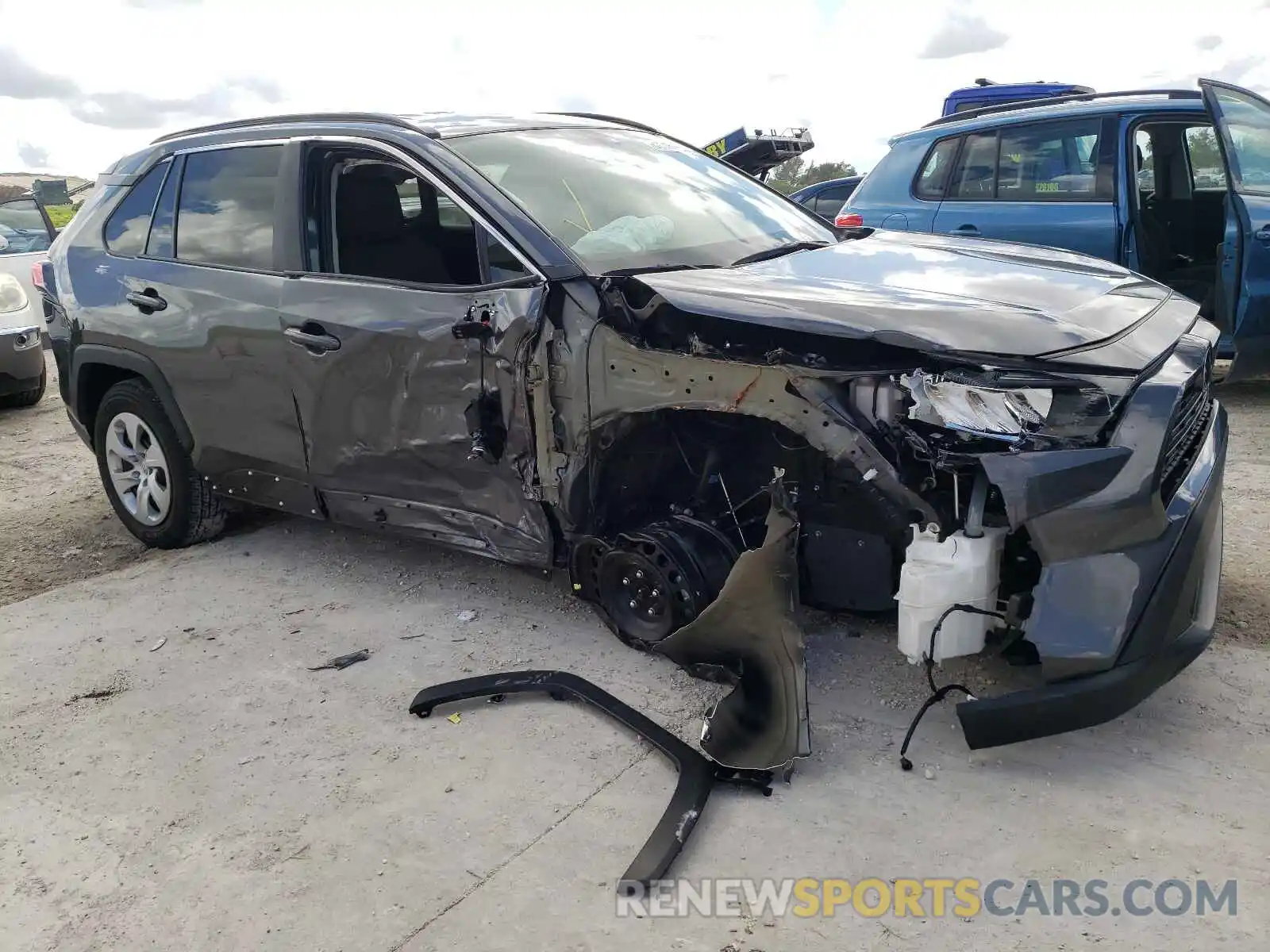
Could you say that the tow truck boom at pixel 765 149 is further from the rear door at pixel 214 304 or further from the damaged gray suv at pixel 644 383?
the rear door at pixel 214 304

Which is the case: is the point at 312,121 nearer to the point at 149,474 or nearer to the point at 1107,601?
the point at 149,474

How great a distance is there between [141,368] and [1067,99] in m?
5.70

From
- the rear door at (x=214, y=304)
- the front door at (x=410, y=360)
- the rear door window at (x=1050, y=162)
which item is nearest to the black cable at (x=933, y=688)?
the front door at (x=410, y=360)

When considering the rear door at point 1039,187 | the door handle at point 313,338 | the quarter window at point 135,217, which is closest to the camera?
the door handle at point 313,338

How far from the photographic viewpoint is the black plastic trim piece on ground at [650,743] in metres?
2.55

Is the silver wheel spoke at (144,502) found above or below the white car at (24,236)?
below

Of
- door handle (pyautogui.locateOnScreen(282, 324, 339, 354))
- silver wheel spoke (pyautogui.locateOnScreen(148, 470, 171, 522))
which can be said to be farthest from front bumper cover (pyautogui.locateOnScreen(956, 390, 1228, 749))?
silver wheel spoke (pyautogui.locateOnScreen(148, 470, 171, 522))

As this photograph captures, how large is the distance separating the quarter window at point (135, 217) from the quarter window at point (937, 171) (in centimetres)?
477

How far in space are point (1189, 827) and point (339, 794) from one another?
2.18 meters

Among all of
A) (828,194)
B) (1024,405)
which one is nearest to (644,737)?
(1024,405)

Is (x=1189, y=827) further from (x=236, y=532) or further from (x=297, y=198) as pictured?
(x=236, y=532)

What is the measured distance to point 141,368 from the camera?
468cm

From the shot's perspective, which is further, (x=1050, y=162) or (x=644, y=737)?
(x=1050, y=162)

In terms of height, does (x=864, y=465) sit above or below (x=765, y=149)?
below
